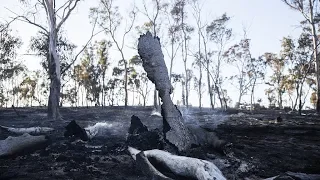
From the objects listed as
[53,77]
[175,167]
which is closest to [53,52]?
[53,77]

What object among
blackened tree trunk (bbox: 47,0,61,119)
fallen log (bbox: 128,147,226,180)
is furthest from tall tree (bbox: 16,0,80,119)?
fallen log (bbox: 128,147,226,180)

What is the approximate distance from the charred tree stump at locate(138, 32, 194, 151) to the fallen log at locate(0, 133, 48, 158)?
3.57 m

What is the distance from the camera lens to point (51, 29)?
16734 mm

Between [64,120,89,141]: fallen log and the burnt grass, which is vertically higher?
[64,120,89,141]: fallen log

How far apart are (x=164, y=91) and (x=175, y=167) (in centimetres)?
279

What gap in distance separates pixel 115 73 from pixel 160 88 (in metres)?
38.3

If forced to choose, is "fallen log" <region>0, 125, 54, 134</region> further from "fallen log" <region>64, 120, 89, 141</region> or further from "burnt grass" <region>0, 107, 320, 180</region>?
"fallen log" <region>64, 120, 89, 141</region>

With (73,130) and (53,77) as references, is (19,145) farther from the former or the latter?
(53,77)

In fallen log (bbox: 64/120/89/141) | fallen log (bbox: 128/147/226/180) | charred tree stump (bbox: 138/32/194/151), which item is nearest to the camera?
fallen log (bbox: 128/147/226/180)

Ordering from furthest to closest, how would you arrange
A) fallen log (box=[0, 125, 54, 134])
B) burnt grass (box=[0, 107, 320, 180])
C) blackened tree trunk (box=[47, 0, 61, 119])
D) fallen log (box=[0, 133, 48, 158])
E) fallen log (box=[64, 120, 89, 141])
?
blackened tree trunk (box=[47, 0, 61, 119])
fallen log (box=[0, 125, 54, 134])
fallen log (box=[64, 120, 89, 141])
fallen log (box=[0, 133, 48, 158])
burnt grass (box=[0, 107, 320, 180])

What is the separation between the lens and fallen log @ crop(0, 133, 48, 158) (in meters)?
7.37

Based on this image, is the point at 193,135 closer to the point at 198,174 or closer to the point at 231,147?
the point at 231,147

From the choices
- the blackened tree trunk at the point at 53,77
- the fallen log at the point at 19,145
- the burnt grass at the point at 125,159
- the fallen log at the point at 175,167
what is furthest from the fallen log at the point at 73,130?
the blackened tree trunk at the point at 53,77

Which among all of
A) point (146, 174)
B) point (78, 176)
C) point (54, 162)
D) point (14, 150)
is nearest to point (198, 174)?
point (146, 174)
